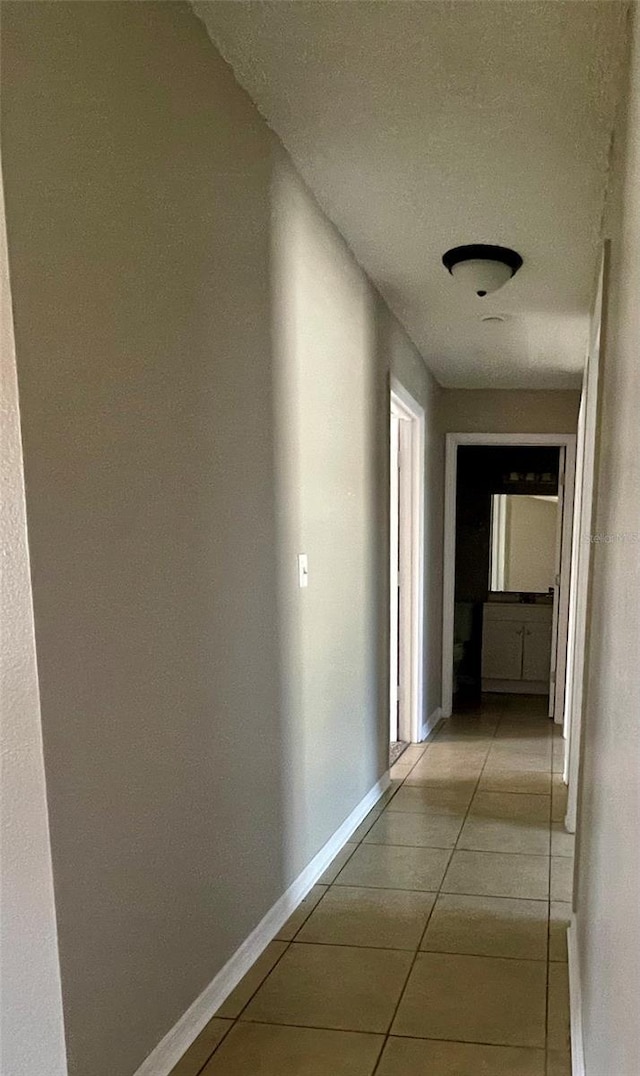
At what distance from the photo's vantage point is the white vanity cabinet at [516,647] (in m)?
6.05

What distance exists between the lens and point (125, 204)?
140cm

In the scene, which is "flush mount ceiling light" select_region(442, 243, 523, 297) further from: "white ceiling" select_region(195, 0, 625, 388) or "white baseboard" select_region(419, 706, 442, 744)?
"white baseboard" select_region(419, 706, 442, 744)

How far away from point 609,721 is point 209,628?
2.93 ft

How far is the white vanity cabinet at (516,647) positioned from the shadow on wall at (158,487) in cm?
391

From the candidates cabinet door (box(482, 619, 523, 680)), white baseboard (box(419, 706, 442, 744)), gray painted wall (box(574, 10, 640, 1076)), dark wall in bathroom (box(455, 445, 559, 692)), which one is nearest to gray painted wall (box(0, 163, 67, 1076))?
gray painted wall (box(574, 10, 640, 1076))

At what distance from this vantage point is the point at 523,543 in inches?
248

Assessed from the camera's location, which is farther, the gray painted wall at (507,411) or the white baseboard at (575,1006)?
the gray painted wall at (507,411)

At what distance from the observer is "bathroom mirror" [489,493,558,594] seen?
20.4 ft

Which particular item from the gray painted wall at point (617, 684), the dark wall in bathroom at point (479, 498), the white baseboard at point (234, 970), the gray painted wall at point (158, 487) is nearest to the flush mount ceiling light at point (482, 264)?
the gray painted wall at point (158, 487)

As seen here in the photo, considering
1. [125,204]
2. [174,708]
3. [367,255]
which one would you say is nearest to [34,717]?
[174,708]

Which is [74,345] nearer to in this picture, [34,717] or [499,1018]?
[34,717]

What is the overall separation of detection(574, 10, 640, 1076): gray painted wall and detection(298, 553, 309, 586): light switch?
87cm

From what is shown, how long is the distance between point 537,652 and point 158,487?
5080 millimetres

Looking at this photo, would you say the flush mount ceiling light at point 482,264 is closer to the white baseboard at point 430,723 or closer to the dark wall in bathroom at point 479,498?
the white baseboard at point 430,723
